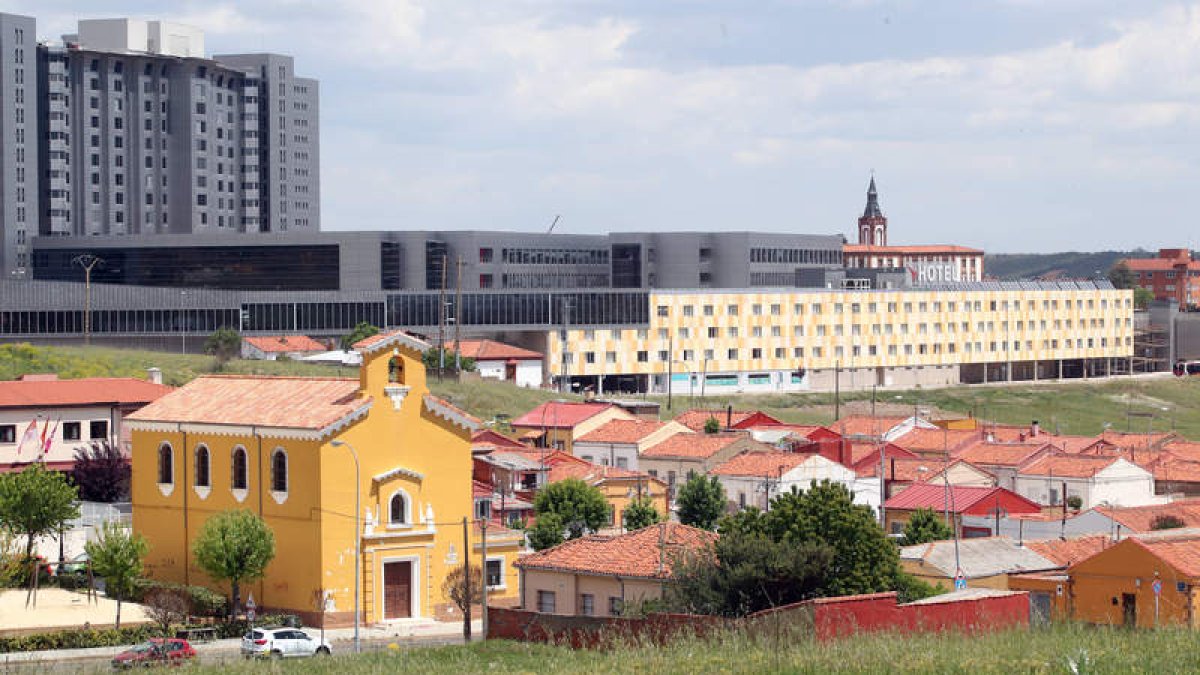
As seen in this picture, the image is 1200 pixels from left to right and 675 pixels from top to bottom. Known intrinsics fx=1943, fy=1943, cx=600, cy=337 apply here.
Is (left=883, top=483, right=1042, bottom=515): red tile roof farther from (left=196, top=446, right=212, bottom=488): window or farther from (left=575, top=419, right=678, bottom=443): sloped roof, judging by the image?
(left=196, top=446, right=212, bottom=488): window

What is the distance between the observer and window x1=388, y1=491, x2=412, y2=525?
53.0 metres

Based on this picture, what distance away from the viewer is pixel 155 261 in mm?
156750

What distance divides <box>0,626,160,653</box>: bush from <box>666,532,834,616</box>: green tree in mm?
13165

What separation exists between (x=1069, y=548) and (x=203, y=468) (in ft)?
79.3

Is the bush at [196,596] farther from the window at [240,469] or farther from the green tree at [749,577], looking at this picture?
the green tree at [749,577]

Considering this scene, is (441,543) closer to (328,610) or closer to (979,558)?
(328,610)

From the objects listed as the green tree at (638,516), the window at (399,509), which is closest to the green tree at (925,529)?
the green tree at (638,516)

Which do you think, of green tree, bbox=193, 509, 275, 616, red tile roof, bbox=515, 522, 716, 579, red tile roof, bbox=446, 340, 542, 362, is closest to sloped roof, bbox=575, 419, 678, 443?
red tile roof, bbox=515, 522, 716, 579

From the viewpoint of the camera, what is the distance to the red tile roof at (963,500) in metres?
65.0

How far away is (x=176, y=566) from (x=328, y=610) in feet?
20.6

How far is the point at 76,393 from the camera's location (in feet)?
235

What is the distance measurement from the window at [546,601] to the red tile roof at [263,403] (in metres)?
7.18

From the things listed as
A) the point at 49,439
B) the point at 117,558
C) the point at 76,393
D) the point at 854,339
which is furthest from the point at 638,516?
the point at 854,339

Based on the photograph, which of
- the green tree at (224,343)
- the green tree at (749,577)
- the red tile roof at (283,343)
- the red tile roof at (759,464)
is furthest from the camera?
the red tile roof at (283,343)
